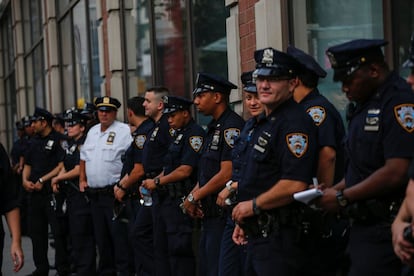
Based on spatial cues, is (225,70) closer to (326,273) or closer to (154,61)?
(154,61)

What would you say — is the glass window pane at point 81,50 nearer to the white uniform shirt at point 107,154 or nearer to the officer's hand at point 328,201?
the white uniform shirt at point 107,154

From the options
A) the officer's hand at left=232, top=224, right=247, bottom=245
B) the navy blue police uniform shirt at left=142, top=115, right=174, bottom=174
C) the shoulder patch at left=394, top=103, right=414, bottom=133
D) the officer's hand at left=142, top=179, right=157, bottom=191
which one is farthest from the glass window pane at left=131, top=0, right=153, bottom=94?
the shoulder patch at left=394, top=103, right=414, bottom=133

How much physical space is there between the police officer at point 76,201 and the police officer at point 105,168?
1.04 ft

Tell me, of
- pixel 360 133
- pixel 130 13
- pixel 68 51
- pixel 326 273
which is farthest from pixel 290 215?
pixel 68 51

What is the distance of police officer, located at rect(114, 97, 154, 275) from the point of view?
962 cm

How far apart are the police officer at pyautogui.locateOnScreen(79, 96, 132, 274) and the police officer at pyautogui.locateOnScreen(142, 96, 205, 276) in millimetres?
1840

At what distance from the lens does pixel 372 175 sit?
15.8 ft

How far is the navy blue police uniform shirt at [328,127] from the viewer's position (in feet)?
19.1

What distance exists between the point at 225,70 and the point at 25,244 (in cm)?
775

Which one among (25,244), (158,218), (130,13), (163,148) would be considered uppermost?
(130,13)

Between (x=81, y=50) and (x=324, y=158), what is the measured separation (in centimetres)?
1174

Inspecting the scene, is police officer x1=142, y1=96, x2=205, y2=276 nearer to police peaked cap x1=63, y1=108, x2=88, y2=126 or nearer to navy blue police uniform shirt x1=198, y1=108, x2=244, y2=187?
navy blue police uniform shirt x1=198, y1=108, x2=244, y2=187

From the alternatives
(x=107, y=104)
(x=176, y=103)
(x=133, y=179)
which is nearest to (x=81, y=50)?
(x=107, y=104)

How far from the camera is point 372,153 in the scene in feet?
16.1
